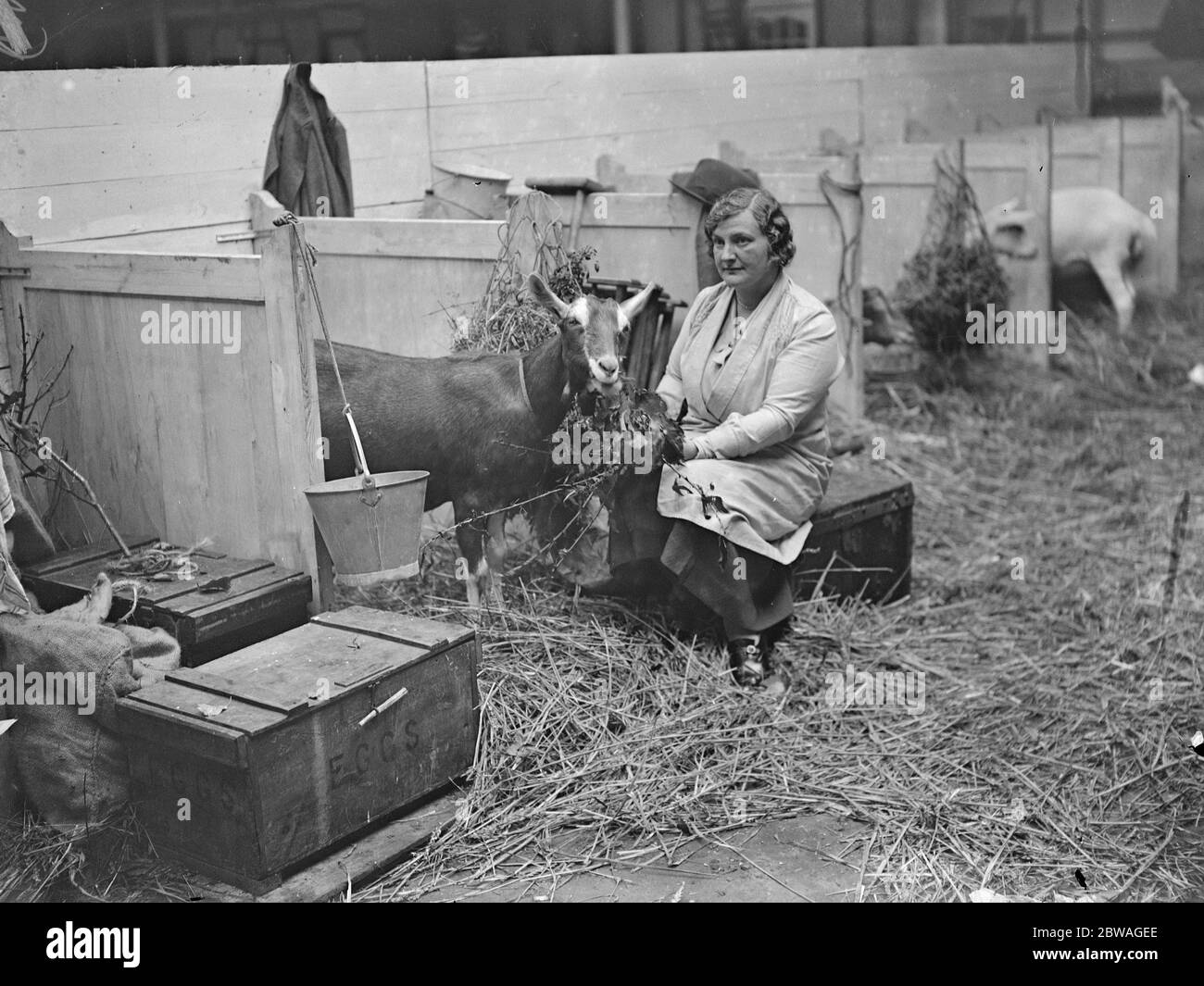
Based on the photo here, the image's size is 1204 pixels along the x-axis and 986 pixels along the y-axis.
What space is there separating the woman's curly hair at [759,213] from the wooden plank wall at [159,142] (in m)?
2.87

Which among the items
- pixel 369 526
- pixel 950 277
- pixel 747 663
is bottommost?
pixel 747 663

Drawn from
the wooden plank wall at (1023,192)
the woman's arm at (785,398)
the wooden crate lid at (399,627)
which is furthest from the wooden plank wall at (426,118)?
the woman's arm at (785,398)

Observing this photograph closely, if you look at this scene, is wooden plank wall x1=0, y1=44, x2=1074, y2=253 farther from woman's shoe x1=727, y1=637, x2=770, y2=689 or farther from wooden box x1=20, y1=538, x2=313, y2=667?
woman's shoe x1=727, y1=637, x2=770, y2=689

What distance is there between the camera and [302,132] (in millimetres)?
6789

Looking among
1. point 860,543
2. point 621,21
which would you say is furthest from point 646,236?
point 860,543

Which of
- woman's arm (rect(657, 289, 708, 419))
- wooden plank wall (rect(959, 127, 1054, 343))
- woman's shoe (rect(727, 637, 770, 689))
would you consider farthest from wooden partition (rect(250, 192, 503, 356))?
wooden plank wall (rect(959, 127, 1054, 343))

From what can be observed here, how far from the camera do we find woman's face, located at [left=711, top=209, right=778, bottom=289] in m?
4.99

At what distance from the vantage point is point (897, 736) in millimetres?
4957

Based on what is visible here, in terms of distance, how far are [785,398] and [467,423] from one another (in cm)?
133

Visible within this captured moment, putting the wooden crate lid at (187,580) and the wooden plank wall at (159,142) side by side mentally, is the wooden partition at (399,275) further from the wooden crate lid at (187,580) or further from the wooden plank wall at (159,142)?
the wooden crate lid at (187,580)

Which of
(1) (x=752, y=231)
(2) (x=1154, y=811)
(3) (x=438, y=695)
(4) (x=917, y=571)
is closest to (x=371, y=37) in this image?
(1) (x=752, y=231)

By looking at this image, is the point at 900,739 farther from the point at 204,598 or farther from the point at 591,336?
the point at 204,598

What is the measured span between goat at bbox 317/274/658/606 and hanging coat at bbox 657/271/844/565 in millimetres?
458

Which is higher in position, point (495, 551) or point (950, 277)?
point (950, 277)
